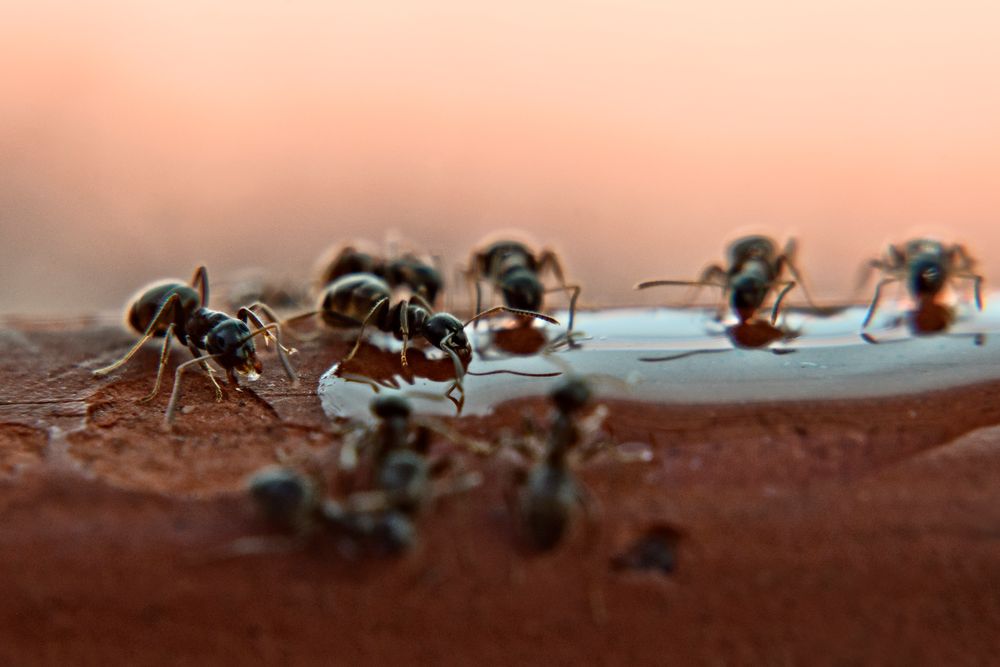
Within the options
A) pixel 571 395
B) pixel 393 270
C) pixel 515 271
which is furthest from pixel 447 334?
A: pixel 393 270

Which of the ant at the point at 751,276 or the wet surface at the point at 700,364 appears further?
the ant at the point at 751,276

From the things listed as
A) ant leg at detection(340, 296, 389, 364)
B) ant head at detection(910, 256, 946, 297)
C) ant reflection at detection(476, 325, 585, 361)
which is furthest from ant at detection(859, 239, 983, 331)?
ant leg at detection(340, 296, 389, 364)

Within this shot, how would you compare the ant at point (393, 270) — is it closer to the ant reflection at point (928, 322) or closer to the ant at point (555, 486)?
the ant reflection at point (928, 322)

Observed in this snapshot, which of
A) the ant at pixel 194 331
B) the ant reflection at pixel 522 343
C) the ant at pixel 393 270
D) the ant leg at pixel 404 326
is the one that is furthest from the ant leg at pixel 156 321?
the ant at pixel 393 270

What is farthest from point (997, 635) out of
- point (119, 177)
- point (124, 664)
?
point (119, 177)

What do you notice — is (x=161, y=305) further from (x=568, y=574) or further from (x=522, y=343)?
(x=568, y=574)

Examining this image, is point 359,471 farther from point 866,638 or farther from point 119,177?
point 119,177

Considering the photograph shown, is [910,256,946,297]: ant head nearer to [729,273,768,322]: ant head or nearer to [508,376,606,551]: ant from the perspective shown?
[729,273,768,322]: ant head
